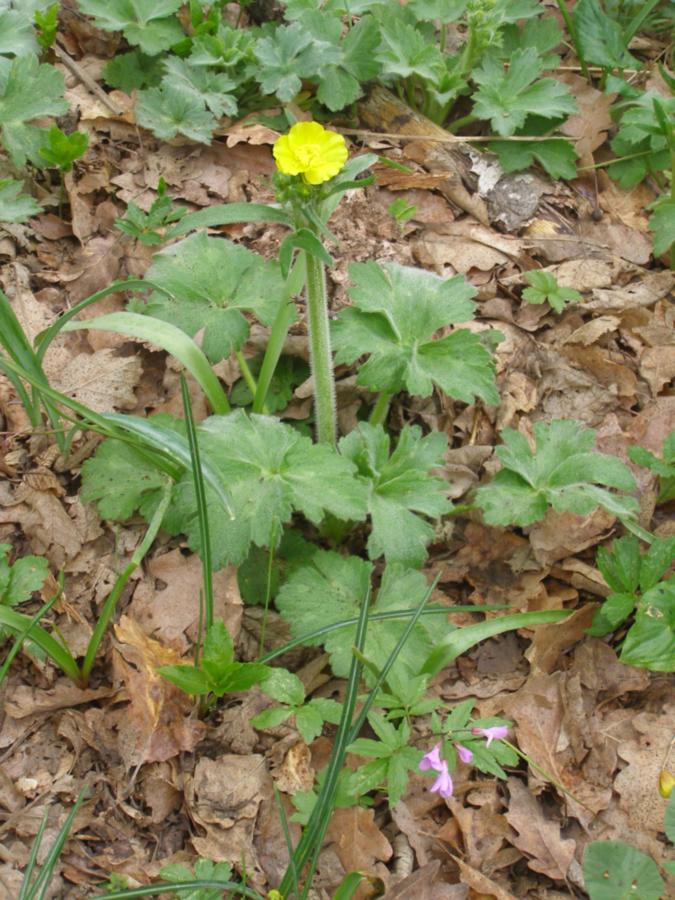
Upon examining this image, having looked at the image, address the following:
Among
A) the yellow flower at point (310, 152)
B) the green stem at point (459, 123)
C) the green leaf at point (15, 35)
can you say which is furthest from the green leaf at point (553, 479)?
the green leaf at point (15, 35)

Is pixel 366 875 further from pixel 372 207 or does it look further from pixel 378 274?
pixel 372 207

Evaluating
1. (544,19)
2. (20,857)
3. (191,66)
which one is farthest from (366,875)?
(544,19)

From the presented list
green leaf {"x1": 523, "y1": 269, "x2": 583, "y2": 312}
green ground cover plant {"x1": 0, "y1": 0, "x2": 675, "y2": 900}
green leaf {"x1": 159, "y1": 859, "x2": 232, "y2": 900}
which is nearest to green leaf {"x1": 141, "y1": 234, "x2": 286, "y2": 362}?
green ground cover plant {"x1": 0, "y1": 0, "x2": 675, "y2": 900}

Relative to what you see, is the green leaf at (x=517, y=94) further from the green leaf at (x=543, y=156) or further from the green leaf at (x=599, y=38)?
the green leaf at (x=599, y=38)

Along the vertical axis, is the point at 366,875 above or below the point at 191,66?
below

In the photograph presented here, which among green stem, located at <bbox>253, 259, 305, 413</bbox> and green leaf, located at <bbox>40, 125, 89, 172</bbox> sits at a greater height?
green leaf, located at <bbox>40, 125, 89, 172</bbox>

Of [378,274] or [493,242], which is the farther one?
[493,242]

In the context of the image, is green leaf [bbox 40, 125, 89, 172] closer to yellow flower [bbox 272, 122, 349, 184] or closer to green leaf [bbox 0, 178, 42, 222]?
green leaf [bbox 0, 178, 42, 222]
